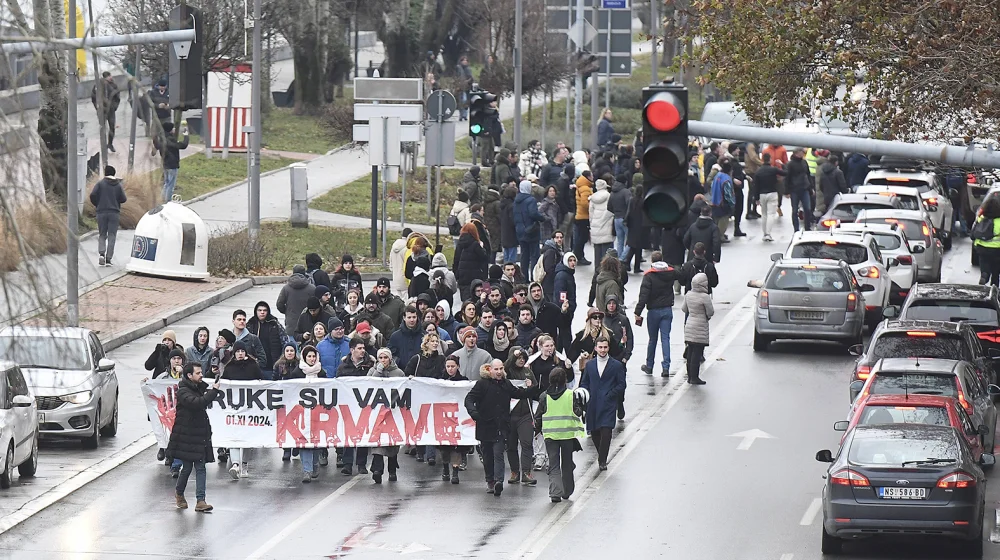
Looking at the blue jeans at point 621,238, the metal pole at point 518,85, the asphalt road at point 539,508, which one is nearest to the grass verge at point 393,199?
the metal pole at point 518,85

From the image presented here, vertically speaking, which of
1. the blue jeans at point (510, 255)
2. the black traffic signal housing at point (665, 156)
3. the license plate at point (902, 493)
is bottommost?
the blue jeans at point (510, 255)

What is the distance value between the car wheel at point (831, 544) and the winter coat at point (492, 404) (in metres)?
3.89

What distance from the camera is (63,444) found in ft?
69.5

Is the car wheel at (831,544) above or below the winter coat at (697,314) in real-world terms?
below

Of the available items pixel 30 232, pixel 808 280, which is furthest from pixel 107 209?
pixel 30 232

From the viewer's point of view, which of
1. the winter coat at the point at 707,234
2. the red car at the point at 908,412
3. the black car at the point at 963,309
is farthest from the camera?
the winter coat at the point at 707,234

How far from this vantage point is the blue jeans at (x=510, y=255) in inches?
1308

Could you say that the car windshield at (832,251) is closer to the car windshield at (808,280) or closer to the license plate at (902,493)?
the car windshield at (808,280)

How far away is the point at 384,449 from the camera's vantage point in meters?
19.6

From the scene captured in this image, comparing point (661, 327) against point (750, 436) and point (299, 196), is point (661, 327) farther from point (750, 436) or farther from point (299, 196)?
point (299, 196)

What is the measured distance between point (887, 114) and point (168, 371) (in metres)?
9.21

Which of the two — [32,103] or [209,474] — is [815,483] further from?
[32,103]

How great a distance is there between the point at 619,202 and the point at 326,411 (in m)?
14.0

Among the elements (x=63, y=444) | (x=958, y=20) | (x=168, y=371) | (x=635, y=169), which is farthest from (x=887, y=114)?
(x=635, y=169)
